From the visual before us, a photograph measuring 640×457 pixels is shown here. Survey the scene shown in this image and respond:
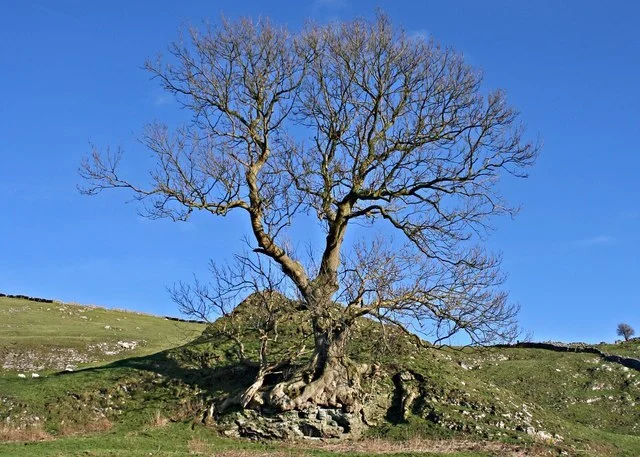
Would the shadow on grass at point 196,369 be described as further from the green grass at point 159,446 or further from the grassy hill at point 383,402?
the green grass at point 159,446

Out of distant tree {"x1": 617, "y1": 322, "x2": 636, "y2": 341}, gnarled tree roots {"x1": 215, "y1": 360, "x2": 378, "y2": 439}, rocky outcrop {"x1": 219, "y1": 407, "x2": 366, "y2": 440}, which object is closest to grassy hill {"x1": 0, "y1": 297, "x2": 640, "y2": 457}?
rocky outcrop {"x1": 219, "y1": 407, "x2": 366, "y2": 440}

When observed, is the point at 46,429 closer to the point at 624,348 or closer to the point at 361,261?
the point at 361,261

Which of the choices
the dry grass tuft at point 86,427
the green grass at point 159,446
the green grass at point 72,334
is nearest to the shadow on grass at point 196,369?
the green grass at point 72,334

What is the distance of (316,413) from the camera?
25.1 m

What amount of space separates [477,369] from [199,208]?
19128mm

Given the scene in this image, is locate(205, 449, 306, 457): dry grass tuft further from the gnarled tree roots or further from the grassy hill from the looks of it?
the gnarled tree roots

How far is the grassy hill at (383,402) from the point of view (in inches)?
882

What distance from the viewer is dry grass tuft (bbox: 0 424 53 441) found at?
74.4ft

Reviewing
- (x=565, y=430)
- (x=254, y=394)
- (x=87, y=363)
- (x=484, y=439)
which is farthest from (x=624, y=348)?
(x=87, y=363)

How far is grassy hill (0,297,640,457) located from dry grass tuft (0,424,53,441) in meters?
0.04

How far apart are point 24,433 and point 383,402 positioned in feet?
41.9

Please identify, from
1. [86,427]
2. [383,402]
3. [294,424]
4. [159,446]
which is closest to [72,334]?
[86,427]

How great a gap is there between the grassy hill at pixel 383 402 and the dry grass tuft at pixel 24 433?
0.04 meters

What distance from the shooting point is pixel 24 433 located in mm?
23531
